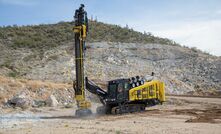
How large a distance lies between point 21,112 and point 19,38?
143 ft

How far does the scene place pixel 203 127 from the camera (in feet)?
60.3

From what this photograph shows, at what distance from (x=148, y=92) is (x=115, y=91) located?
6.88ft

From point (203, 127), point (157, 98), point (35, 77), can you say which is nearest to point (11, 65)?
point (35, 77)

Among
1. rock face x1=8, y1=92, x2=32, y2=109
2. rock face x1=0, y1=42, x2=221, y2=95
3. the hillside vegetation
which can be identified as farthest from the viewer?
the hillside vegetation

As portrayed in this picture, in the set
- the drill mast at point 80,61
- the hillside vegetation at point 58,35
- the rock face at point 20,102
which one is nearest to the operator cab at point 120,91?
the drill mast at point 80,61

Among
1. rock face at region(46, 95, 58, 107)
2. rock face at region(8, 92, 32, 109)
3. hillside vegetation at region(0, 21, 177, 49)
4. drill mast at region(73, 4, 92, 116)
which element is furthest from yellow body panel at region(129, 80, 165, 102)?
hillside vegetation at region(0, 21, 177, 49)

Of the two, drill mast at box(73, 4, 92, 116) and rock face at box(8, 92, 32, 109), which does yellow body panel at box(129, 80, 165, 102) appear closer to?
drill mast at box(73, 4, 92, 116)

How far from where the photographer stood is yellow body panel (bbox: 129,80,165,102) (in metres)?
26.2

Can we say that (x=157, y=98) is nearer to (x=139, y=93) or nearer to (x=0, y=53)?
(x=139, y=93)

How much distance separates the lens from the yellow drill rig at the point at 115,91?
24.0 meters

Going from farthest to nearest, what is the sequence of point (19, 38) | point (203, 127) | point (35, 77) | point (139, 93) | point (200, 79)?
1. point (19, 38)
2. point (200, 79)
3. point (35, 77)
4. point (139, 93)
5. point (203, 127)

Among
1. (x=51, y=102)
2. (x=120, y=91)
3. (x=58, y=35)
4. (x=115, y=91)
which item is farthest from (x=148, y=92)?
(x=58, y=35)

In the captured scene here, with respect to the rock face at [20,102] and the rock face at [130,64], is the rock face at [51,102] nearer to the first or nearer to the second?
the rock face at [20,102]

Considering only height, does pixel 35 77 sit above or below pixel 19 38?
below
